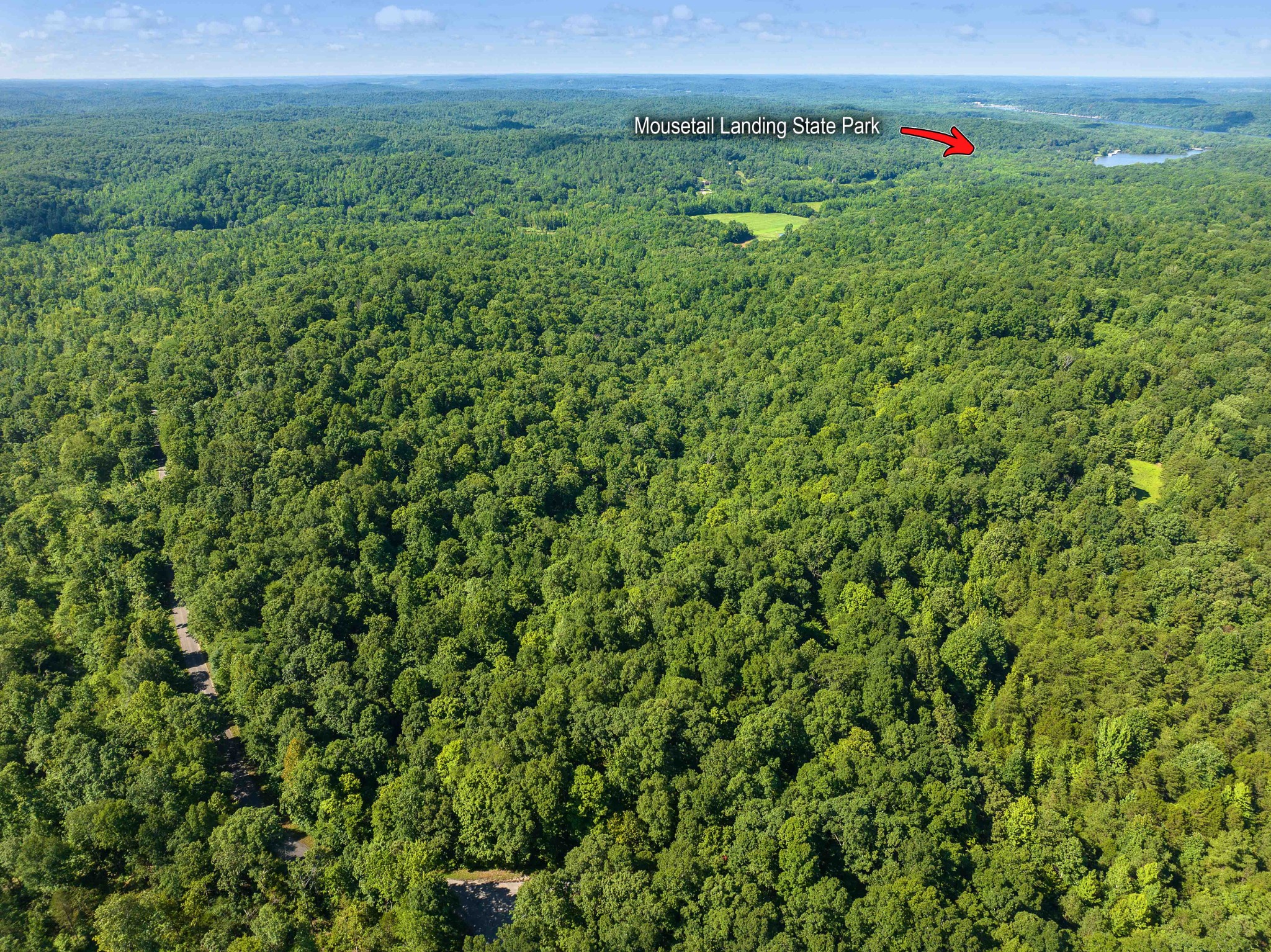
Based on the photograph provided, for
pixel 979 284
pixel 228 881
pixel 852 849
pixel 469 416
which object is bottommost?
pixel 228 881

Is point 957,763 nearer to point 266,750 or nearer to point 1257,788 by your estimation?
point 1257,788

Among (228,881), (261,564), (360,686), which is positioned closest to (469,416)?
(261,564)

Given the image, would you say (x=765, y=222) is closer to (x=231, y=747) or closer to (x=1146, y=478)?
(x=1146, y=478)

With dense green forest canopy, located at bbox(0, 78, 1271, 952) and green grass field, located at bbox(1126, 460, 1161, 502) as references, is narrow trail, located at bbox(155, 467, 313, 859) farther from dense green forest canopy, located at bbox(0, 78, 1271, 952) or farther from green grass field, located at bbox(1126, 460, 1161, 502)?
green grass field, located at bbox(1126, 460, 1161, 502)

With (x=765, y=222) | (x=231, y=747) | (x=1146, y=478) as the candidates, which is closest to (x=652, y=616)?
(x=231, y=747)

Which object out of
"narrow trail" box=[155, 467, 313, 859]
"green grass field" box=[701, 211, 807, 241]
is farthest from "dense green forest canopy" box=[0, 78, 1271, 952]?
"green grass field" box=[701, 211, 807, 241]

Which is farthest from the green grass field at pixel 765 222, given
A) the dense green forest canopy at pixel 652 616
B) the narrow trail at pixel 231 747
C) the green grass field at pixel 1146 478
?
the narrow trail at pixel 231 747
